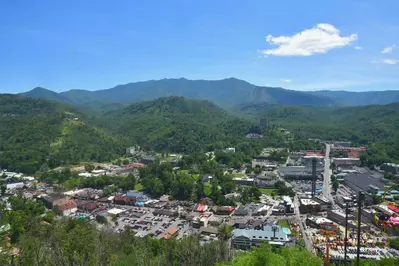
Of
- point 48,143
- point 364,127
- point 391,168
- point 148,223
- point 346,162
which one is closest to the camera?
point 148,223

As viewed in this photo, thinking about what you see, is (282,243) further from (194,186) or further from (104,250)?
(194,186)

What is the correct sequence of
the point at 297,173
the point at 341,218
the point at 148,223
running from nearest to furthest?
the point at 341,218 < the point at 148,223 < the point at 297,173

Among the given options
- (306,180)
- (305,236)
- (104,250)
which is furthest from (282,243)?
(306,180)

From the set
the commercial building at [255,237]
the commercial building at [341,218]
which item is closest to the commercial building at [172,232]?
the commercial building at [255,237]

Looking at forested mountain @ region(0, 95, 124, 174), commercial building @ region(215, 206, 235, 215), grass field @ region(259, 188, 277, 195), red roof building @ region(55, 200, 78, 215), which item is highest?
forested mountain @ region(0, 95, 124, 174)

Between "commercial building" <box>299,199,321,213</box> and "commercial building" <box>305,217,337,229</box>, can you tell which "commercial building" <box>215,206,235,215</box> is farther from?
"commercial building" <box>305,217,337,229</box>

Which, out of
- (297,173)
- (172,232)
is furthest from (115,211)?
(297,173)

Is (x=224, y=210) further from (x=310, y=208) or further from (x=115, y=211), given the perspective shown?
(x=115, y=211)

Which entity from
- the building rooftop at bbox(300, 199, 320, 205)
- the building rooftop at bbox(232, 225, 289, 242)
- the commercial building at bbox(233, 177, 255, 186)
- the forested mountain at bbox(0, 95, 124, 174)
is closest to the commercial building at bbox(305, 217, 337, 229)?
the building rooftop at bbox(300, 199, 320, 205)
